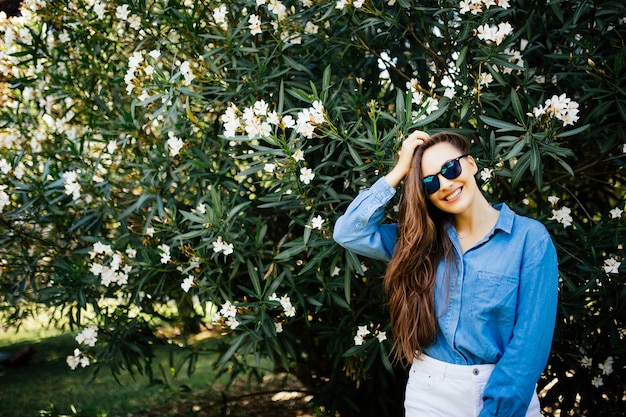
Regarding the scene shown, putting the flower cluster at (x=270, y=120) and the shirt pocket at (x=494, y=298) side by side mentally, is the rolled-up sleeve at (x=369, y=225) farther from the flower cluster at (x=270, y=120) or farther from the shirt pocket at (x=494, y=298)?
the flower cluster at (x=270, y=120)

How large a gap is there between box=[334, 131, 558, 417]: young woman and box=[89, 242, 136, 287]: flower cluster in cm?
147

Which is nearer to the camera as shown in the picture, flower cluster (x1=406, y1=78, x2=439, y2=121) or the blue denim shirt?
the blue denim shirt

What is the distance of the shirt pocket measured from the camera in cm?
168

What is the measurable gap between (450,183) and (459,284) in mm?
292

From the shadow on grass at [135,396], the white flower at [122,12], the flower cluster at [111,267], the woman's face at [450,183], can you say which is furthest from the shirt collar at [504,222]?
the shadow on grass at [135,396]

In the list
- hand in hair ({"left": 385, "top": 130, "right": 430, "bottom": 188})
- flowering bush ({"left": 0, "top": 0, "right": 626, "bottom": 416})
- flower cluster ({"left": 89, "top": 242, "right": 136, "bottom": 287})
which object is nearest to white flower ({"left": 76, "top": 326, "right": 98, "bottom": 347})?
flowering bush ({"left": 0, "top": 0, "right": 626, "bottom": 416})

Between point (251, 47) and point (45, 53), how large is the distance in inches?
51.8

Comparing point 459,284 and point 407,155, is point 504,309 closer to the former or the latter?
point 459,284

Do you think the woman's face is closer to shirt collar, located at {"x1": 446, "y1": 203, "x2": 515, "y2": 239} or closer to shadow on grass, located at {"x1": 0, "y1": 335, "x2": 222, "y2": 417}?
shirt collar, located at {"x1": 446, "y1": 203, "x2": 515, "y2": 239}

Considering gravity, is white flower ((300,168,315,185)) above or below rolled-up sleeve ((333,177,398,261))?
above

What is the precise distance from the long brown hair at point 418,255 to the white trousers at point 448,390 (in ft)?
0.27

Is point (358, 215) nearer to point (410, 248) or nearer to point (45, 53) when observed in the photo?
point (410, 248)

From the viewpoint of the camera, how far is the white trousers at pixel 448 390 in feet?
5.50

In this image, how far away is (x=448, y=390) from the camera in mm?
1710
